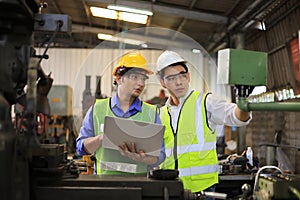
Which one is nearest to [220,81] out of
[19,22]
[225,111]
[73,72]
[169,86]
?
[225,111]

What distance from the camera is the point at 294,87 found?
12.9 feet

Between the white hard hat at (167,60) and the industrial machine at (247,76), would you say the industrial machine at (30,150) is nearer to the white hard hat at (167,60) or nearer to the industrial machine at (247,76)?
the industrial machine at (247,76)

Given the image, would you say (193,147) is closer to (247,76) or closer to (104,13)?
(247,76)

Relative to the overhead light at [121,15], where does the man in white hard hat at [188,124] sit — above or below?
below

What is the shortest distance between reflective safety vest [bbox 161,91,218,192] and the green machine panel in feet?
1.61

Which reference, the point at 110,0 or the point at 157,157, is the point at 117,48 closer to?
the point at 157,157

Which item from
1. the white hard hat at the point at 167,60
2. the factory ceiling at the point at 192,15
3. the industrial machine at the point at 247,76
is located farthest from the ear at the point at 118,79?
the factory ceiling at the point at 192,15

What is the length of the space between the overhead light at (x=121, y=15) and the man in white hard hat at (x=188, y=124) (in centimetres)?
321

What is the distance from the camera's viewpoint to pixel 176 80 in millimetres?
1768

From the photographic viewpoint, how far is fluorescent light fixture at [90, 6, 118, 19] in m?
5.01

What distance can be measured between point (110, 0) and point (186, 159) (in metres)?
3.13

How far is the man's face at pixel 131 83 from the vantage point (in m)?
1.63

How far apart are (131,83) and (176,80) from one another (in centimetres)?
23

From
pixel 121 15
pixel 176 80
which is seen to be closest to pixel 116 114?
pixel 176 80
